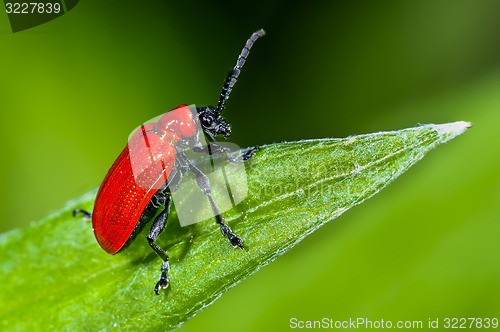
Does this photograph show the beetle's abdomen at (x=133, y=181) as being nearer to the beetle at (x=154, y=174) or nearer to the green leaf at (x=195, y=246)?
the beetle at (x=154, y=174)

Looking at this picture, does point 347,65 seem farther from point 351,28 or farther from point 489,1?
point 489,1

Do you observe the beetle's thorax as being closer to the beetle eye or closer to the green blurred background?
the beetle eye

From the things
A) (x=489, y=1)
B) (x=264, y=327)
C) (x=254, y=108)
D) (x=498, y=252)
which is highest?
(x=489, y=1)

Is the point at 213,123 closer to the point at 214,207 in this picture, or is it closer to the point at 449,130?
the point at 214,207

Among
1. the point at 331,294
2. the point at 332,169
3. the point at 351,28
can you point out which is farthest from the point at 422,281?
the point at 351,28

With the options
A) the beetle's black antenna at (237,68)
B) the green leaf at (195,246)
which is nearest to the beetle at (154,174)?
Answer: the beetle's black antenna at (237,68)
